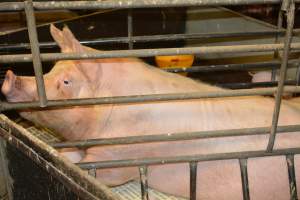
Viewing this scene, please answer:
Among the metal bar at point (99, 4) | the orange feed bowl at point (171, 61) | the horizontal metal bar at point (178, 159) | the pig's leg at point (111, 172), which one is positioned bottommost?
the pig's leg at point (111, 172)

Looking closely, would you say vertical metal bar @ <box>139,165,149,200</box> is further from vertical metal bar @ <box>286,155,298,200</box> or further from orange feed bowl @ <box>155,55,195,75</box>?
orange feed bowl @ <box>155,55,195,75</box>

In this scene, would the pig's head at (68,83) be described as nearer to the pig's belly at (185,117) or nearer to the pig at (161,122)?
the pig at (161,122)

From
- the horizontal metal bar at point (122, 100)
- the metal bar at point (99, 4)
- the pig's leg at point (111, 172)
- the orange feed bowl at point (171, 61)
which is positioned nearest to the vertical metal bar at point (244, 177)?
the horizontal metal bar at point (122, 100)

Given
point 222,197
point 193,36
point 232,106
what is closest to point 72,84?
point 232,106

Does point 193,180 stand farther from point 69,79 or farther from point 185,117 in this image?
point 69,79

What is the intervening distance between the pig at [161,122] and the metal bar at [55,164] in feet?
1.47

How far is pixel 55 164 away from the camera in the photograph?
978 millimetres

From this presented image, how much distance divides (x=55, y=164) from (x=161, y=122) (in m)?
0.69

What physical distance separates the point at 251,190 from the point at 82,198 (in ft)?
2.91

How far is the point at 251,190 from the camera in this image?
5.29ft

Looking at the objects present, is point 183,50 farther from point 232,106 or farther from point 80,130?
point 80,130

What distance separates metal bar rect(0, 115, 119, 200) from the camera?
88 centimetres

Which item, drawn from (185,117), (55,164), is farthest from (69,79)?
(55,164)

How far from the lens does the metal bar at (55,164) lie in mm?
881
